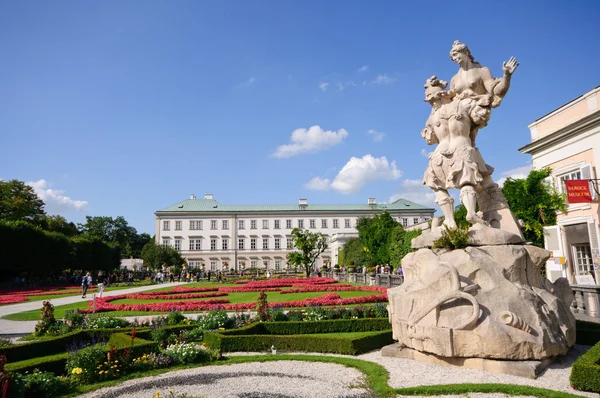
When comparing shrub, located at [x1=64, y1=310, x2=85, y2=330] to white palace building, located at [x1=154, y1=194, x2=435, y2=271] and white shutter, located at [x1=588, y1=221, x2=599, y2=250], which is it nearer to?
white shutter, located at [x1=588, y1=221, x2=599, y2=250]

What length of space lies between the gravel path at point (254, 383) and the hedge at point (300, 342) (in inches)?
43.6

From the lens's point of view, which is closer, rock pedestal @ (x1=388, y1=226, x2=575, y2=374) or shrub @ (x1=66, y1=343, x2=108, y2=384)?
rock pedestal @ (x1=388, y1=226, x2=575, y2=374)

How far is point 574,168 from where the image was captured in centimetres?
2105

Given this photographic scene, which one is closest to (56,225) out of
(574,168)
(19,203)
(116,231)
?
(19,203)

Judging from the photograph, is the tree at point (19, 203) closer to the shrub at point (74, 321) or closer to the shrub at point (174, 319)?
the shrub at point (74, 321)

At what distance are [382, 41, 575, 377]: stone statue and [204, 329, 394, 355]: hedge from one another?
911mm

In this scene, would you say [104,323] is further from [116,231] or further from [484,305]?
[116,231]

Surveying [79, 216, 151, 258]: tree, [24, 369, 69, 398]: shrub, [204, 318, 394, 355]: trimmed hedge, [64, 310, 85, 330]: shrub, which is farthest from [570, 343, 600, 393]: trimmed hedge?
[79, 216, 151, 258]: tree

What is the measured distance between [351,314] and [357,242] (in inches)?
1426

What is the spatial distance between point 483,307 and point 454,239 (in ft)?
4.69

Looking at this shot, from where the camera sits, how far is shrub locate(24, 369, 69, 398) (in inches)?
224

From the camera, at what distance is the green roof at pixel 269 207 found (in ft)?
248

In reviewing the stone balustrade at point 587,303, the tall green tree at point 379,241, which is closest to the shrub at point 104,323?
→ the stone balustrade at point 587,303

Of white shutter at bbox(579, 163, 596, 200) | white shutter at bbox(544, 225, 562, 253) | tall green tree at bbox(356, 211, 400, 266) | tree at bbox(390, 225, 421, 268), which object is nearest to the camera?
white shutter at bbox(579, 163, 596, 200)
